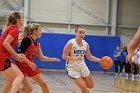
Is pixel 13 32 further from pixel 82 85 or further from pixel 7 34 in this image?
pixel 82 85

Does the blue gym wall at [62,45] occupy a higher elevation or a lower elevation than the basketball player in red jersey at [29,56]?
lower

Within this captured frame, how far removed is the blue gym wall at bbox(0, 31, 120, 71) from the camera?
21.9 metres

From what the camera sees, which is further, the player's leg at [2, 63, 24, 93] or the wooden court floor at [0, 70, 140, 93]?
the wooden court floor at [0, 70, 140, 93]

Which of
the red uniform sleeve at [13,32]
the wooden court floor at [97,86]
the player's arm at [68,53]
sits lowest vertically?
the wooden court floor at [97,86]

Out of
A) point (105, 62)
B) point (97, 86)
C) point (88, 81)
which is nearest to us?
point (88, 81)

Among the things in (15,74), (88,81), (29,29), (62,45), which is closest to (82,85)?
(88,81)

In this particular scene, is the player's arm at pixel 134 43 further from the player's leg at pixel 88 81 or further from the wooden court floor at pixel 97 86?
the wooden court floor at pixel 97 86

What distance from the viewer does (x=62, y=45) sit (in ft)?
72.5

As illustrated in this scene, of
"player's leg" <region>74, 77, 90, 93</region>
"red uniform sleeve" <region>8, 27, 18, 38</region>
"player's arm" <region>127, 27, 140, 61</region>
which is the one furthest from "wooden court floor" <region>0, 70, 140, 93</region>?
"player's arm" <region>127, 27, 140, 61</region>

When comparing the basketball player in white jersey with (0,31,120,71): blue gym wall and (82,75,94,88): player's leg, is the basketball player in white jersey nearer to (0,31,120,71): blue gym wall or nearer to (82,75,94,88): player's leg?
(82,75,94,88): player's leg

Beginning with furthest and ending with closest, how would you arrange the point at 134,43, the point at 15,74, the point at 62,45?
1. the point at 62,45
2. the point at 15,74
3. the point at 134,43

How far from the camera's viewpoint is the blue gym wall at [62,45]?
2189cm

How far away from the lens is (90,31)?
23312 mm

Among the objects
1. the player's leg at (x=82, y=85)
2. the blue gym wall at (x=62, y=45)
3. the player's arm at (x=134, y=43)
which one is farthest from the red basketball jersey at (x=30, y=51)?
the blue gym wall at (x=62, y=45)
